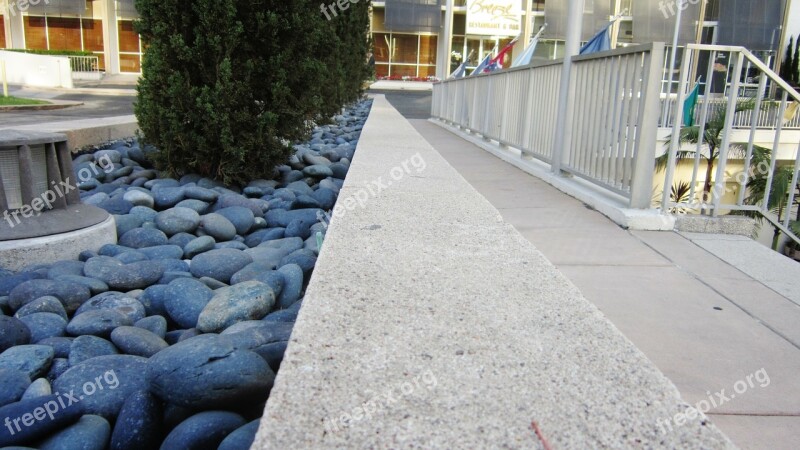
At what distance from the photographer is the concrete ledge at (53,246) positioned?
3441 mm

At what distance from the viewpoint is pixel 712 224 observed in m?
4.24

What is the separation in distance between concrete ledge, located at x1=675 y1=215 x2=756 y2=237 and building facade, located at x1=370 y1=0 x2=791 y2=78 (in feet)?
96.6

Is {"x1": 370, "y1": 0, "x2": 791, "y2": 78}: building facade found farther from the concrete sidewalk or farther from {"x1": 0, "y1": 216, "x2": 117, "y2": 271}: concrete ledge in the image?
{"x1": 0, "y1": 216, "x2": 117, "y2": 271}: concrete ledge

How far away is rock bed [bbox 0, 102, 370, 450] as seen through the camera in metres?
1.91

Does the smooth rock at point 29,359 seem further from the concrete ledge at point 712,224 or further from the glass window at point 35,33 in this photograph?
the glass window at point 35,33

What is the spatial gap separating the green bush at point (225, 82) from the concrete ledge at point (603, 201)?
2.54 m

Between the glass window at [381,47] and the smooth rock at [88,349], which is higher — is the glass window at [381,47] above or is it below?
above

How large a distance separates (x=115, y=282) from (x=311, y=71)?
3276mm

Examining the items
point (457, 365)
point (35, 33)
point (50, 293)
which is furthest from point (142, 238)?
point (35, 33)

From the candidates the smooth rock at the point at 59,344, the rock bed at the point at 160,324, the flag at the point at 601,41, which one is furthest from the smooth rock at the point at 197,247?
the flag at the point at 601,41

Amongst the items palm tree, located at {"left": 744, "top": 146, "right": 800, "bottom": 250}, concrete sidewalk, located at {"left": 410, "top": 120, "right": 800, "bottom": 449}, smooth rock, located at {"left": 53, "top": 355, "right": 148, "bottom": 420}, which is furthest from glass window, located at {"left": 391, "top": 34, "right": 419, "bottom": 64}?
smooth rock, located at {"left": 53, "top": 355, "right": 148, "bottom": 420}

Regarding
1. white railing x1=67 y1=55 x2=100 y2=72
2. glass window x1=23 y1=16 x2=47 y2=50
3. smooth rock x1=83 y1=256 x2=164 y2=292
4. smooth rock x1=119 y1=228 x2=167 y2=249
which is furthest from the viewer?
glass window x1=23 y1=16 x2=47 y2=50

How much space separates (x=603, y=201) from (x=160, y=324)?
10.7 feet

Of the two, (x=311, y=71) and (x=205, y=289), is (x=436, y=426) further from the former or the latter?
(x=311, y=71)
